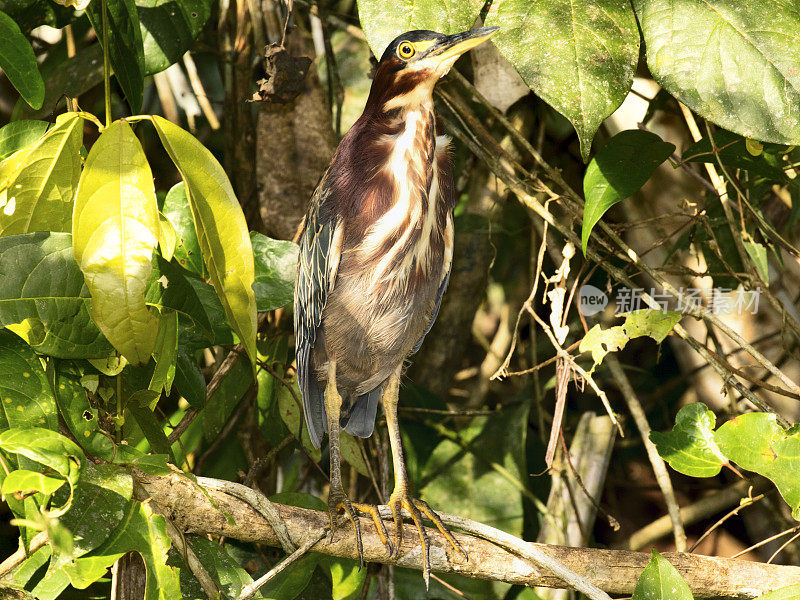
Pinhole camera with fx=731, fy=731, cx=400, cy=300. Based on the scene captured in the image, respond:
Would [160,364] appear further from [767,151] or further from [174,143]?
[767,151]

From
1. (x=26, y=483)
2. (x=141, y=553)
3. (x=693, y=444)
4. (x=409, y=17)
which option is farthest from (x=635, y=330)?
(x=26, y=483)

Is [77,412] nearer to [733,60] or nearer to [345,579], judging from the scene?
[345,579]

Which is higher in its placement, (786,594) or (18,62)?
(18,62)

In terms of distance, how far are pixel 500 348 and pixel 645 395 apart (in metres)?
0.62

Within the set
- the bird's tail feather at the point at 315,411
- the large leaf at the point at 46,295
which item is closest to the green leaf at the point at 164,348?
the large leaf at the point at 46,295

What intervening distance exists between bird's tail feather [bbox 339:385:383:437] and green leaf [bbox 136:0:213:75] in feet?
2.73

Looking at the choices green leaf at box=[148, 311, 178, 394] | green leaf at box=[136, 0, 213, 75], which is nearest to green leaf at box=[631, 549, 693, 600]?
green leaf at box=[148, 311, 178, 394]

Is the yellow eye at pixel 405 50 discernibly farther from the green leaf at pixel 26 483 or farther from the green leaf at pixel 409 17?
the green leaf at pixel 26 483

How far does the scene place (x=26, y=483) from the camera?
0.78 meters

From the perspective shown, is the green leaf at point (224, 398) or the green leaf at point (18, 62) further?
the green leaf at point (224, 398)

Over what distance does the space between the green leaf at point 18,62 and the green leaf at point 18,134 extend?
15 centimetres

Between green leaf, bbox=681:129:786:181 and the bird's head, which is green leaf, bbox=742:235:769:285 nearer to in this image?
green leaf, bbox=681:129:786:181

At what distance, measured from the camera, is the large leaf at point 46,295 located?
92cm

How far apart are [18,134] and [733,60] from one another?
113cm
